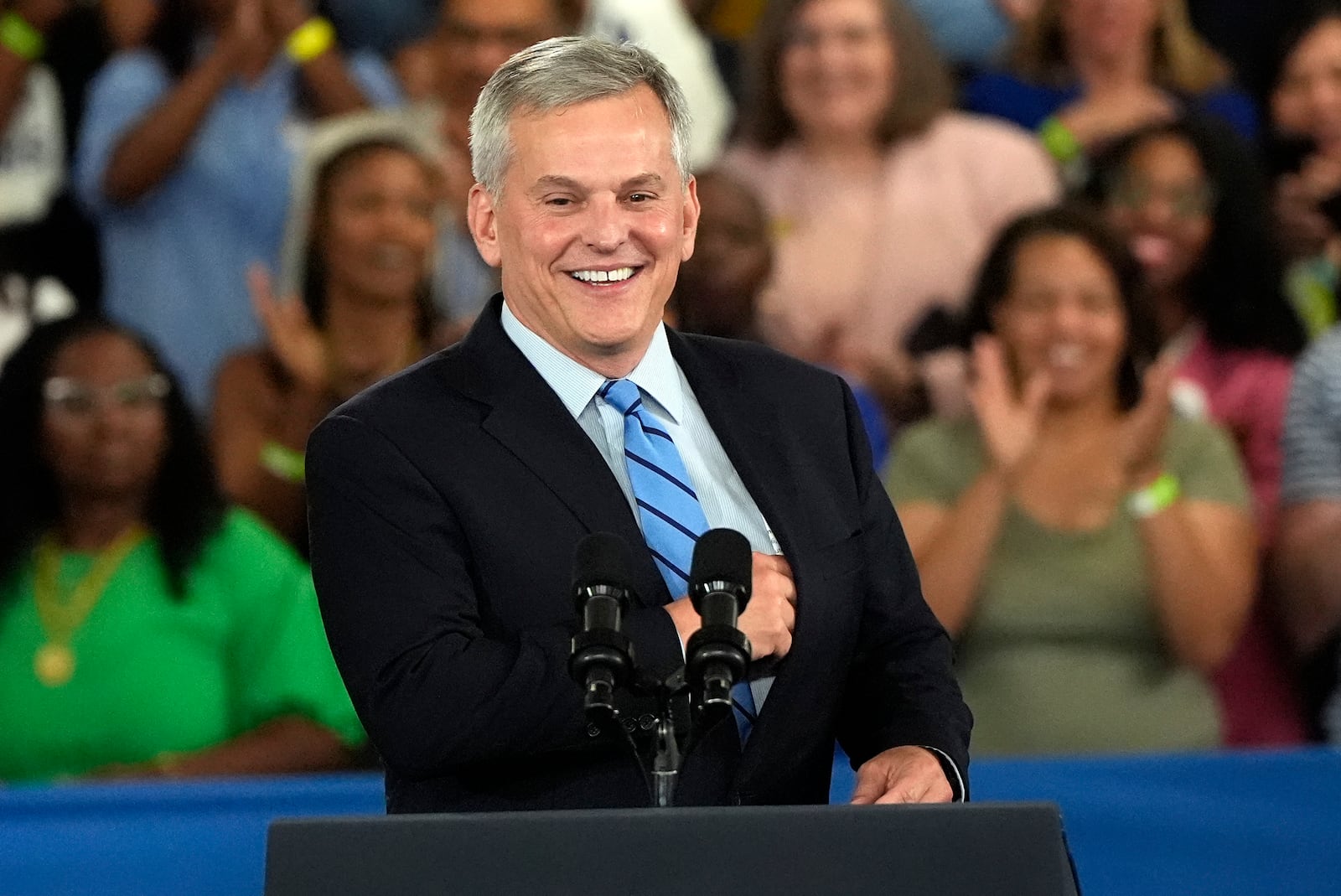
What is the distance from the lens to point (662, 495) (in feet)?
5.76

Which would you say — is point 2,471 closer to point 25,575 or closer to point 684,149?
point 25,575

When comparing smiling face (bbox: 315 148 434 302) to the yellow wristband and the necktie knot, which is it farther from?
the necktie knot

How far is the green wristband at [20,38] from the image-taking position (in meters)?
4.04

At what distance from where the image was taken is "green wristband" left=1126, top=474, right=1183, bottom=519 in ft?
12.1

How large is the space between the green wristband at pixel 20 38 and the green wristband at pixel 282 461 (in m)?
0.97

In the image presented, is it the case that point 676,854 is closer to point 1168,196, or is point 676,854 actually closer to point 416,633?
point 416,633

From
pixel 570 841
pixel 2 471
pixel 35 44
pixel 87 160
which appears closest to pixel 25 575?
pixel 2 471

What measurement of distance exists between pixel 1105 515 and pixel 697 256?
37.2 inches

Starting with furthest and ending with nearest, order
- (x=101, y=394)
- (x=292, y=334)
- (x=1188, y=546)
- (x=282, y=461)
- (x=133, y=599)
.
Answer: (x=292, y=334) → (x=282, y=461) → (x=1188, y=546) → (x=101, y=394) → (x=133, y=599)

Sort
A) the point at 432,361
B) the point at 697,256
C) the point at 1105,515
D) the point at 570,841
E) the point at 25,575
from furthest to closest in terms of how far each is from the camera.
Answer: the point at 697,256
the point at 1105,515
the point at 25,575
the point at 432,361
the point at 570,841

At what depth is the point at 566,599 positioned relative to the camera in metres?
1.68

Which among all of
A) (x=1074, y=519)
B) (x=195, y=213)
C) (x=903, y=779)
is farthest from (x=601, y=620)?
(x=195, y=213)

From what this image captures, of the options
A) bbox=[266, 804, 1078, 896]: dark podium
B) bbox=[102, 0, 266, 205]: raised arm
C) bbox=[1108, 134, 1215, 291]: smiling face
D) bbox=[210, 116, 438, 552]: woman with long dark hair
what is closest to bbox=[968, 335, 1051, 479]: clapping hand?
bbox=[1108, 134, 1215, 291]: smiling face

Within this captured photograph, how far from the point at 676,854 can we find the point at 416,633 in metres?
0.41
